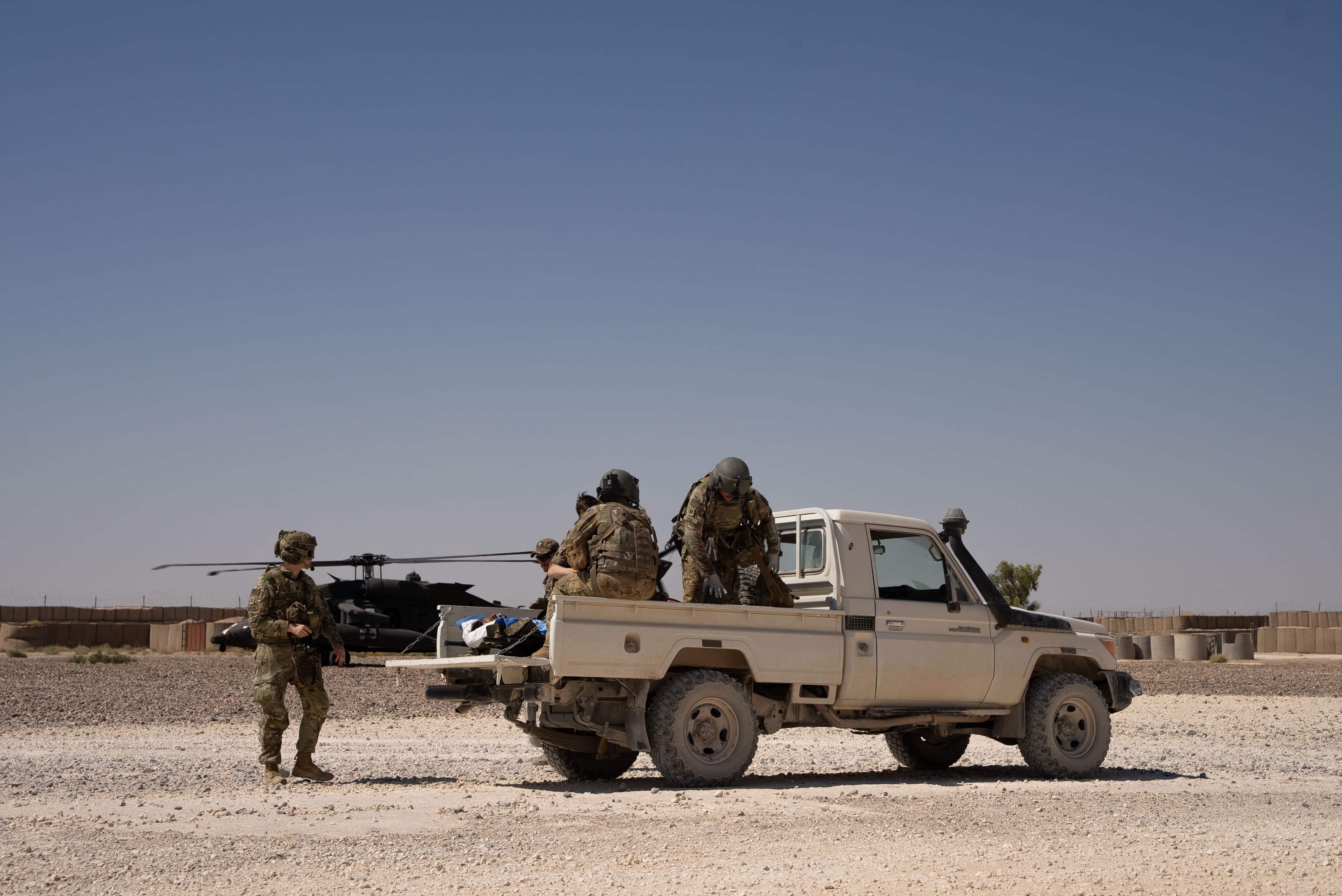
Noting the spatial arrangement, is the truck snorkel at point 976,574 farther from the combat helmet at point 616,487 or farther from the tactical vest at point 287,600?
the tactical vest at point 287,600

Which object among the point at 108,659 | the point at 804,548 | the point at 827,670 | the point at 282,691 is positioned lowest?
the point at 108,659

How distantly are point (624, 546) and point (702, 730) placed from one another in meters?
1.47

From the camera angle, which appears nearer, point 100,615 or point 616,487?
point 616,487

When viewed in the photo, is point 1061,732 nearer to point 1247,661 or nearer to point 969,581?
point 969,581

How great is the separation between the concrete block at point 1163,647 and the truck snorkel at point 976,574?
38.6 meters

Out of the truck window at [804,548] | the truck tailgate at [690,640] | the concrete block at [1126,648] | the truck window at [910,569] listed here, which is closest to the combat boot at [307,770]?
the truck tailgate at [690,640]

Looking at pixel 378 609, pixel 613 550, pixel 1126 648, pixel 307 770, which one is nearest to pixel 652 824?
pixel 613 550

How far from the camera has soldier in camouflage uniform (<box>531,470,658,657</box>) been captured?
957 cm

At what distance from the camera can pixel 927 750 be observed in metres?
12.1

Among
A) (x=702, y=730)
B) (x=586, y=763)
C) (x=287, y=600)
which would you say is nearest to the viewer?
(x=702, y=730)

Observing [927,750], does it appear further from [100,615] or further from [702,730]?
[100,615]

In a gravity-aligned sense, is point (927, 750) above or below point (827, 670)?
below

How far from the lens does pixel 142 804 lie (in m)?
8.62

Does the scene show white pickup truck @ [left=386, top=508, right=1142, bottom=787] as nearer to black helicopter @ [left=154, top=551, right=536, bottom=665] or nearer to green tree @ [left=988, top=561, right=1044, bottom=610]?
black helicopter @ [left=154, top=551, right=536, bottom=665]
